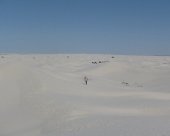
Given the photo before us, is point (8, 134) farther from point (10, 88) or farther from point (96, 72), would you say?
point (96, 72)

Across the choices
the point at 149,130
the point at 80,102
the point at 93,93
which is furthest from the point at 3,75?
the point at 149,130

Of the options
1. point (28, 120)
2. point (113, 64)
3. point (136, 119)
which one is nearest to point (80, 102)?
point (28, 120)

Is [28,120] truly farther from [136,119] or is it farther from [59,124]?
[136,119]

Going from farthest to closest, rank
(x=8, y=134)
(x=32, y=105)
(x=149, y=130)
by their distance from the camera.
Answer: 1. (x=32, y=105)
2. (x=8, y=134)
3. (x=149, y=130)

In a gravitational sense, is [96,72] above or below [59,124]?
below

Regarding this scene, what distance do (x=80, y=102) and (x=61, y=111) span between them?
1332 mm

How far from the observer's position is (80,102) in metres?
10.3

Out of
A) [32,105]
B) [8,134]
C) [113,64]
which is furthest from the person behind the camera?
[113,64]

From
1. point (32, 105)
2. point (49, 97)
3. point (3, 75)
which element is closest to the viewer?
point (32, 105)

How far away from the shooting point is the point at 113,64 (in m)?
30.4

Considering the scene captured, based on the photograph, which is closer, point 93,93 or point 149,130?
point 149,130

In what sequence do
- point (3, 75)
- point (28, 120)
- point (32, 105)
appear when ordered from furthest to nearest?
1. point (3, 75)
2. point (32, 105)
3. point (28, 120)

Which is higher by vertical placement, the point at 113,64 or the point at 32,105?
the point at 32,105

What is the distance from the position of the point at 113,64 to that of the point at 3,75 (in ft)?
57.4
